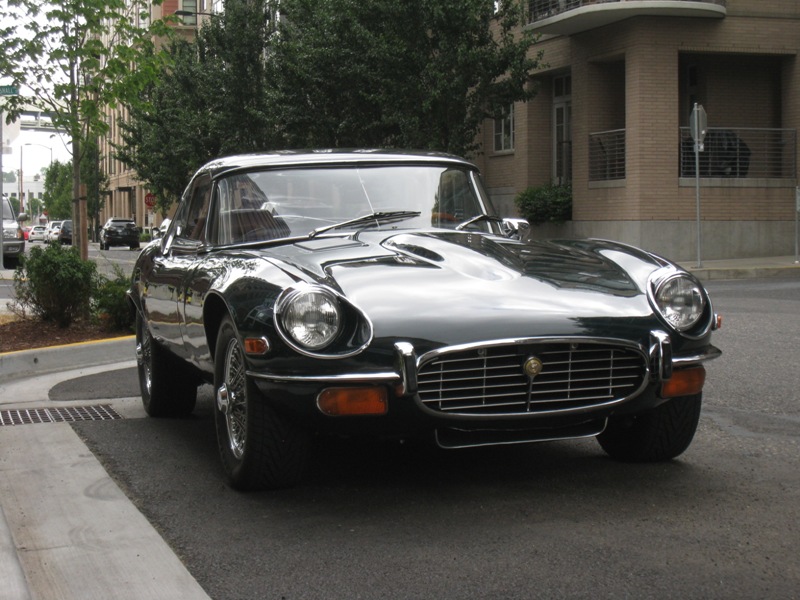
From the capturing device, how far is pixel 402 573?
3.68 metres

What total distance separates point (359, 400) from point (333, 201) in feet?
5.93

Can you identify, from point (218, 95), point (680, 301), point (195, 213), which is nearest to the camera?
point (680, 301)

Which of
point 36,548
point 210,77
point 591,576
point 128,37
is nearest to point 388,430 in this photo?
point 591,576

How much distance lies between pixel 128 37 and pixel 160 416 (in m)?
6.88

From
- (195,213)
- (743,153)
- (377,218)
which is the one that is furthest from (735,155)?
(377,218)

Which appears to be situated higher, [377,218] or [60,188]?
[60,188]

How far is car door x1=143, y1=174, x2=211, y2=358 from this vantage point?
5.94 m

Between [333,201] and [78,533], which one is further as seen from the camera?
[333,201]

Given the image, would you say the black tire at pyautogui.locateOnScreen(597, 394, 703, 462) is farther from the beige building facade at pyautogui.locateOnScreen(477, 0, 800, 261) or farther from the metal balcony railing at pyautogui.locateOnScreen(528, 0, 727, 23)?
the metal balcony railing at pyautogui.locateOnScreen(528, 0, 727, 23)

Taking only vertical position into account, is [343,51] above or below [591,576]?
above

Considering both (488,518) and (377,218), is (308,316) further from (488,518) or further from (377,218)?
(377,218)

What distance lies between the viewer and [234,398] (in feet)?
15.8

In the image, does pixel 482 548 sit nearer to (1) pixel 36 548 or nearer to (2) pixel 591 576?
(2) pixel 591 576

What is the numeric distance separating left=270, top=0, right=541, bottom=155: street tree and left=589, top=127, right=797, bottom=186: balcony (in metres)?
2.56
